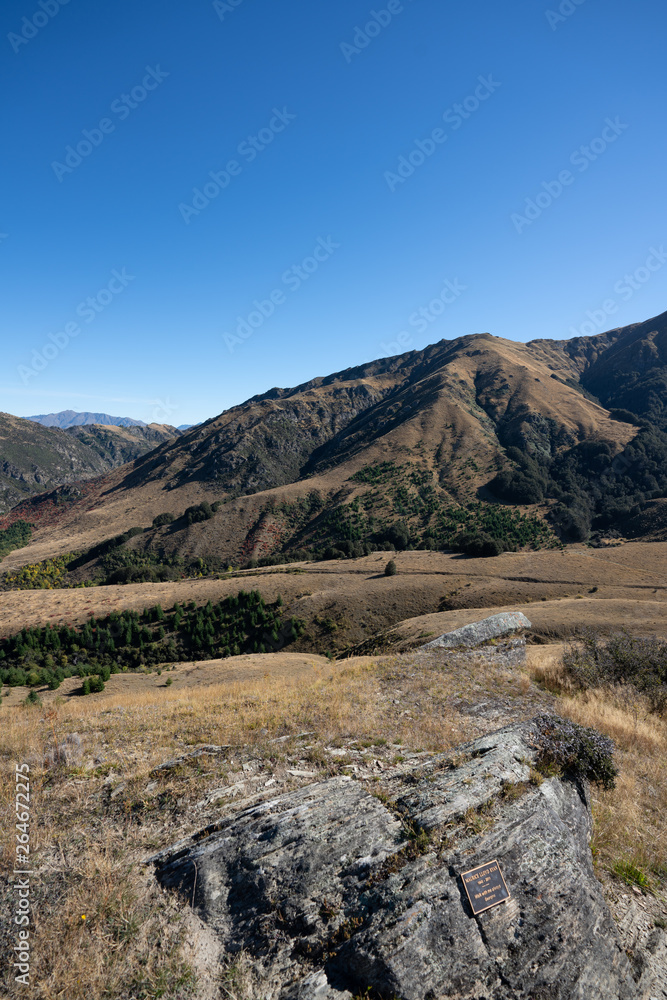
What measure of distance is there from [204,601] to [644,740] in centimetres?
3859

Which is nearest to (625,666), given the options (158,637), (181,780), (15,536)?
(181,780)

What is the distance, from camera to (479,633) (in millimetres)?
20328

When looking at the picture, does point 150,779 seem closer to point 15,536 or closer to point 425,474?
point 425,474

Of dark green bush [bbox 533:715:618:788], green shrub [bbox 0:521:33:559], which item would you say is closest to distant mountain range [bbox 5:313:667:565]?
Result: green shrub [bbox 0:521:33:559]

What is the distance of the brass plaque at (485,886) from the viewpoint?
494 centimetres

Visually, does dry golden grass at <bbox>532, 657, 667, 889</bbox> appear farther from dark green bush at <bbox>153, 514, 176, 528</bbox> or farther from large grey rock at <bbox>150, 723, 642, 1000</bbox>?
dark green bush at <bbox>153, 514, 176, 528</bbox>

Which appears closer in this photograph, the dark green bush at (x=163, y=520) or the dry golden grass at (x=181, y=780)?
the dry golden grass at (x=181, y=780)

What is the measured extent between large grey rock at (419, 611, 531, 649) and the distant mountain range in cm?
2883

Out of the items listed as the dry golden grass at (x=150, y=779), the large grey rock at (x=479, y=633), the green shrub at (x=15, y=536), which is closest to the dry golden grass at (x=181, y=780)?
the dry golden grass at (x=150, y=779)

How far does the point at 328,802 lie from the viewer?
6.28 metres

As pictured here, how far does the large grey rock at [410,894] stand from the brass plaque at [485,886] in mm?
89

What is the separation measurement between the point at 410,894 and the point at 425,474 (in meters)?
78.5

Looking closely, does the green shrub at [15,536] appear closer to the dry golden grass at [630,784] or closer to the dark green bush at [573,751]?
the dry golden grass at [630,784]

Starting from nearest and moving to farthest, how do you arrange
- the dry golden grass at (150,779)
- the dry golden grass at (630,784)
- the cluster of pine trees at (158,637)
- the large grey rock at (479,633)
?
the dry golden grass at (150,779)
the dry golden grass at (630,784)
the large grey rock at (479,633)
the cluster of pine trees at (158,637)
